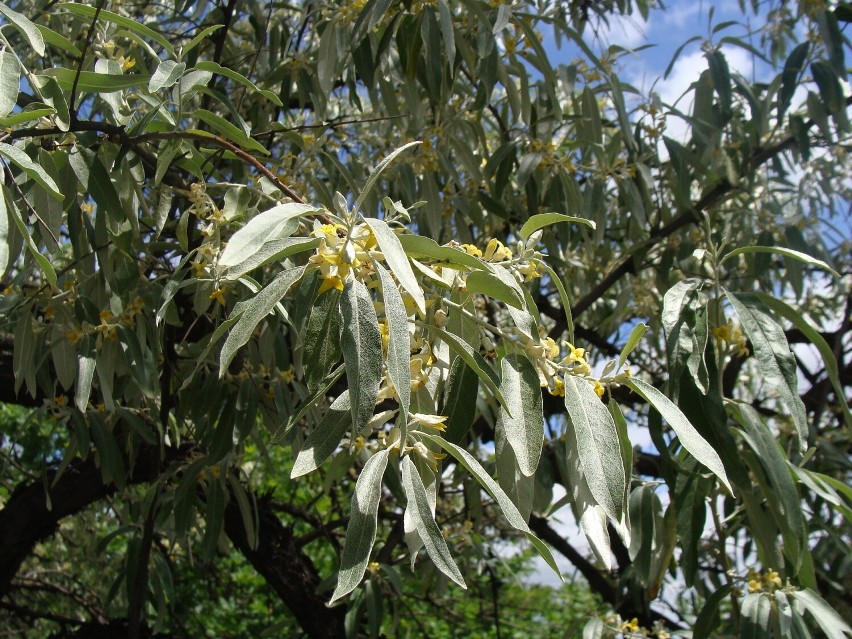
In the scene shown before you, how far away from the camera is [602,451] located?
2.53 ft

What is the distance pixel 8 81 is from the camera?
95cm

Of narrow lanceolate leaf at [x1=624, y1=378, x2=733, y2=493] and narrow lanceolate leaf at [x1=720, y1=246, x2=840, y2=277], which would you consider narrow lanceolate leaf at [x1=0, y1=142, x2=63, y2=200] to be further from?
narrow lanceolate leaf at [x1=720, y1=246, x2=840, y2=277]

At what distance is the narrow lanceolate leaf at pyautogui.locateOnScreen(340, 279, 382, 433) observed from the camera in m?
0.69

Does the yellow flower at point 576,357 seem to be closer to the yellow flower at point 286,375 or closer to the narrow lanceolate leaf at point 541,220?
the narrow lanceolate leaf at point 541,220

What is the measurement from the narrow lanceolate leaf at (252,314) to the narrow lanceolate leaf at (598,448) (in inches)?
10.9

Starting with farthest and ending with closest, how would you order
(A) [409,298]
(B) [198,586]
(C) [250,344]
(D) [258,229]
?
1. (B) [198,586]
2. (C) [250,344]
3. (A) [409,298]
4. (D) [258,229]

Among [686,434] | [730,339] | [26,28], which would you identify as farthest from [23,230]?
[730,339]

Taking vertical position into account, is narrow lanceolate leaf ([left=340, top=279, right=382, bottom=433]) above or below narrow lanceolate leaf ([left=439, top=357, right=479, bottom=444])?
above

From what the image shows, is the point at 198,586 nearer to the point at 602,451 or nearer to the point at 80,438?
the point at 80,438

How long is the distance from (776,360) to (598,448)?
396 millimetres

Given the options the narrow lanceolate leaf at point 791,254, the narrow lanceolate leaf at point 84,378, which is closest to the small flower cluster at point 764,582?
the narrow lanceolate leaf at point 791,254

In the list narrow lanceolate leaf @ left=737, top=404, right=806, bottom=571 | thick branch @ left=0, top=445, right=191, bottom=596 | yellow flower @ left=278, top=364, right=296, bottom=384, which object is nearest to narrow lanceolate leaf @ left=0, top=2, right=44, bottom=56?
yellow flower @ left=278, top=364, right=296, bottom=384

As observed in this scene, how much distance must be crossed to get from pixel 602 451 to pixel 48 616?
2.26 meters

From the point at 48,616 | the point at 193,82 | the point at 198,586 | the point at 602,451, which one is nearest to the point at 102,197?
the point at 193,82
